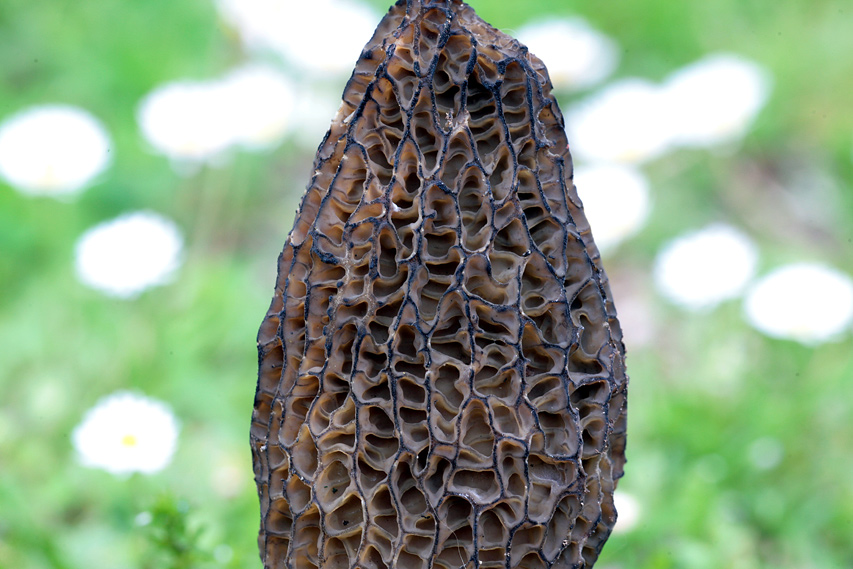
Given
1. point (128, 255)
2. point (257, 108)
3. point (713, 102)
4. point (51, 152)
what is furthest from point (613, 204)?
point (51, 152)

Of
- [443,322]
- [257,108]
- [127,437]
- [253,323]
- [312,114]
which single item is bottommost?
[127,437]

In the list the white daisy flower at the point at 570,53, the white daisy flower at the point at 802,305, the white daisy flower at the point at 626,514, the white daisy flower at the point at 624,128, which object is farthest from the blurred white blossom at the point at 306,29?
the white daisy flower at the point at 626,514

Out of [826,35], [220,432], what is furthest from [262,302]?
A: [826,35]

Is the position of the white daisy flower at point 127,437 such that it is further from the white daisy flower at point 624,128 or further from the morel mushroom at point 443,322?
the white daisy flower at point 624,128

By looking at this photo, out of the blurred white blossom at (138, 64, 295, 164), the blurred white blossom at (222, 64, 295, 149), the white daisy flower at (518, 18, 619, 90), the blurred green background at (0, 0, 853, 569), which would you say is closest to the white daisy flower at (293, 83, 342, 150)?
the blurred green background at (0, 0, 853, 569)

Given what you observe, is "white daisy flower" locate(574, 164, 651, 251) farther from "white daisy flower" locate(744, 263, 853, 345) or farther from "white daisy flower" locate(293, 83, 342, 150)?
"white daisy flower" locate(293, 83, 342, 150)

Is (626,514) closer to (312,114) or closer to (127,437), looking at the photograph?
(127,437)

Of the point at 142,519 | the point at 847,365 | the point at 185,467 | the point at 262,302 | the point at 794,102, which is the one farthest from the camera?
Result: the point at 794,102

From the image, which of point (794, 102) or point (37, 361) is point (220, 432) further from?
point (794, 102)
